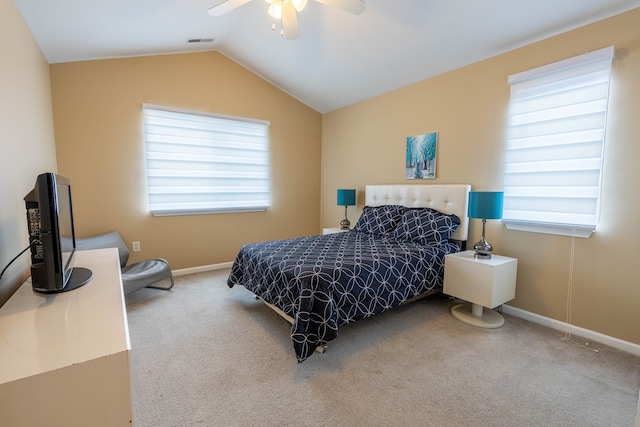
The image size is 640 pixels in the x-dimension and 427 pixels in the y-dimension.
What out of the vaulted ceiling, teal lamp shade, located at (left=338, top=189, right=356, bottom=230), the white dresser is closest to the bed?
teal lamp shade, located at (left=338, top=189, right=356, bottom=230)

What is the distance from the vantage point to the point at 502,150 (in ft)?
9.18

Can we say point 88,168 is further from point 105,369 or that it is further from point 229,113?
point 105,369

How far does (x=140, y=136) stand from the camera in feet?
11.5

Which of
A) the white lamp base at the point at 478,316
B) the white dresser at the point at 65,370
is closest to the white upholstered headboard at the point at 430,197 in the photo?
the white lamp base at the point at 478,316

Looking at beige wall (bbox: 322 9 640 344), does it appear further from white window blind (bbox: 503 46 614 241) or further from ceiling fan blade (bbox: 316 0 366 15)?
ceiling fan blade (bbox: 316 0 366 15)

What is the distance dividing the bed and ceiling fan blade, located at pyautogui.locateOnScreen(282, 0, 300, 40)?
1.89 meters

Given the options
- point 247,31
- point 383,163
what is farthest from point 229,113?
point 383,163

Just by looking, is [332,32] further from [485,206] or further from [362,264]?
[362,264]

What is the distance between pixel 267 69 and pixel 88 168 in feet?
8.33

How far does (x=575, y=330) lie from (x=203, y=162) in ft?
14.2

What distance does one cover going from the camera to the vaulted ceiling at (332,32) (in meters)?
2.31

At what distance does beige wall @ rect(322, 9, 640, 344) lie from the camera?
2121 mm

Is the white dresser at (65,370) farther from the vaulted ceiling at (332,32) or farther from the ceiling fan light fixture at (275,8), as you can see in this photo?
the vaulted ceiling at (332,32)

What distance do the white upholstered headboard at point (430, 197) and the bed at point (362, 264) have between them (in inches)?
0.4
